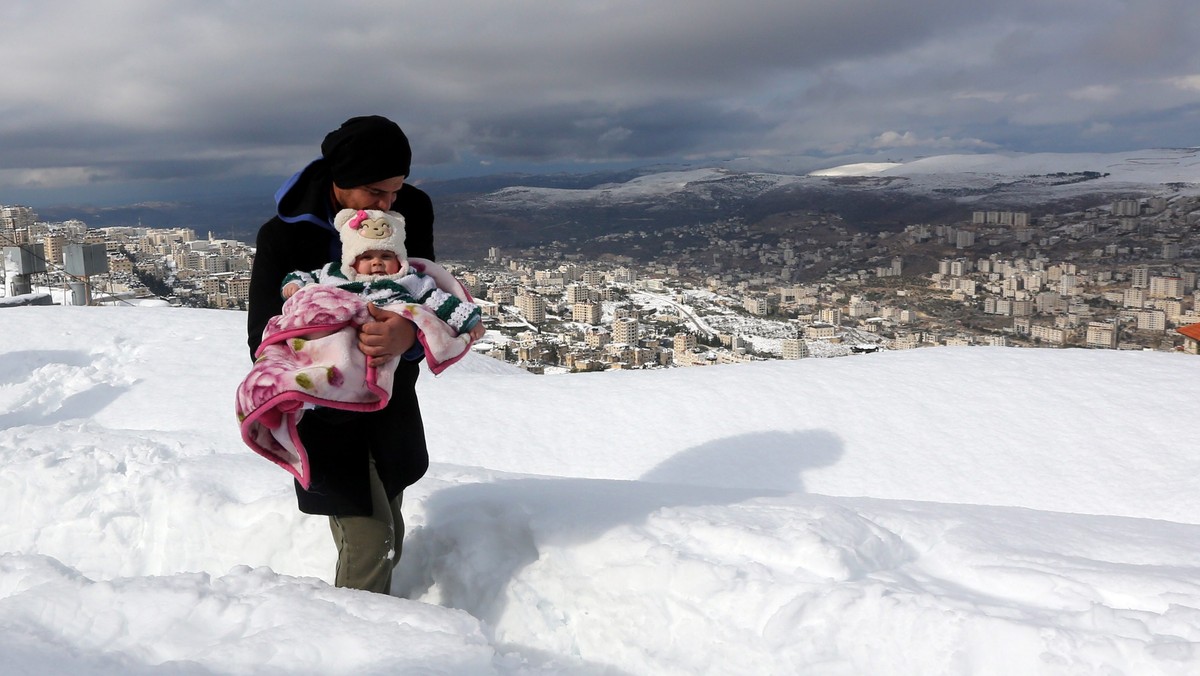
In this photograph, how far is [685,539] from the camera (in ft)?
7.29

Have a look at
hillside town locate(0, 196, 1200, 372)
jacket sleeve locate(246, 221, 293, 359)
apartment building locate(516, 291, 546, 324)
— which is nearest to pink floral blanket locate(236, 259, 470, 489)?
jacket sleeve locate(246, 221, 293, 359)

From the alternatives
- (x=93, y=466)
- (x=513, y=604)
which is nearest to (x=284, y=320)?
(x=513, y=604)

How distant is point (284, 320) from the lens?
5.68ft

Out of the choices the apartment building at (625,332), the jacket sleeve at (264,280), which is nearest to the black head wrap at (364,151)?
the jacket sleeve at (264,280)

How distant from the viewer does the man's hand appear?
1729mm

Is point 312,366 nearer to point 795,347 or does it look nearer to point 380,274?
point 380,274

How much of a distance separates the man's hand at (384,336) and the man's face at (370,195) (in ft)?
1.08

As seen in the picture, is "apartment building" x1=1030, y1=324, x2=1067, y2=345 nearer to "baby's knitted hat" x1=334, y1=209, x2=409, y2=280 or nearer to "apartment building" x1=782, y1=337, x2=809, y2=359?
"apartment building" x1=782, y1=337, x2=809, y2=359

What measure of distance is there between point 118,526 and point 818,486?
11.0 ft

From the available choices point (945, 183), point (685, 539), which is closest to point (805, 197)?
point (945, 183)

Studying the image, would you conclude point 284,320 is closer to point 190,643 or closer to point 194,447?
point 190,643

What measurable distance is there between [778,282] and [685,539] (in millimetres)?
26190

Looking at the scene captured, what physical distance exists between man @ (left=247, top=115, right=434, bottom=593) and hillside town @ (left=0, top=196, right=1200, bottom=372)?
9823 millimetres

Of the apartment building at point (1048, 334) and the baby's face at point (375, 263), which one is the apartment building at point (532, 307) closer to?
the apartment building at point (1048, 334)
